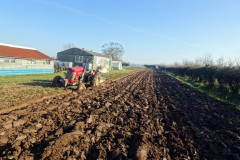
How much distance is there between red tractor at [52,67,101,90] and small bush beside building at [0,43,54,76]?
9.29 m

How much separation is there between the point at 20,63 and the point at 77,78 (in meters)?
11.4

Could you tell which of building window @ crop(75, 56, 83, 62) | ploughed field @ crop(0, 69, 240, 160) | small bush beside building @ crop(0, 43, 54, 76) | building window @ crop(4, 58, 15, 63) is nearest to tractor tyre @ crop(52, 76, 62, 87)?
ploughed field @ crop(0, 69, 240, 160)

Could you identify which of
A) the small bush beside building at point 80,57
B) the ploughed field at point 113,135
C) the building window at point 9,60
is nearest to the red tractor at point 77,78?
the ploughed field at point 113,135

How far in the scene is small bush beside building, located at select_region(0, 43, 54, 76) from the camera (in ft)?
49.9

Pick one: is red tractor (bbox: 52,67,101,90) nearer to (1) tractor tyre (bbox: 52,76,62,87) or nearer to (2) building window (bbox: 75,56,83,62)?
(1) tractor tyre (bbox: 52,76,62,87)

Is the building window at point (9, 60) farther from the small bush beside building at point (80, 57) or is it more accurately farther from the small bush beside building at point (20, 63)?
the small bush beside building at point (80, 57)

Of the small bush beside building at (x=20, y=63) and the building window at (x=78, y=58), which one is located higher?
the building window at (x=78, y=58)

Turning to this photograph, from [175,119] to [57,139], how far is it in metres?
3.90

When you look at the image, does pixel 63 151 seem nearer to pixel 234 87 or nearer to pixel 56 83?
pixel 56 83

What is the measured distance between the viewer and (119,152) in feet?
9.79

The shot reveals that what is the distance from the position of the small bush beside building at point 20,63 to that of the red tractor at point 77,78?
9.29 metres

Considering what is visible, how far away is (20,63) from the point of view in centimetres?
1684

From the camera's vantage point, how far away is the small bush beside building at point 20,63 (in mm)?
15211

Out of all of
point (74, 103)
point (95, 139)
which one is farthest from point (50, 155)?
point (74, 103)
